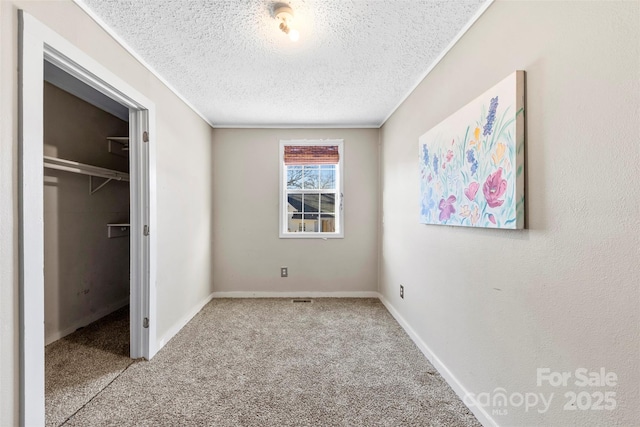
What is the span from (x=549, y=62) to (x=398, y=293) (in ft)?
7.60

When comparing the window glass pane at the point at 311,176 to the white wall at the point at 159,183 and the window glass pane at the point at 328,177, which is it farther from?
the white wall at the point at 159,183

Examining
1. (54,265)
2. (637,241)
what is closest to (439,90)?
(637,241)

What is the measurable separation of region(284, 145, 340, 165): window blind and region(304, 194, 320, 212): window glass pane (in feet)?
1.48

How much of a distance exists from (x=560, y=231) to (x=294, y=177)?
3.02 metres

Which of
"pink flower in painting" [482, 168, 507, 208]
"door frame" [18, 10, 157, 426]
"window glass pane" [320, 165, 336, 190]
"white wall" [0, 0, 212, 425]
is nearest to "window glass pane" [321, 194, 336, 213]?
"window glass pane" [320, 165, 336, 190]

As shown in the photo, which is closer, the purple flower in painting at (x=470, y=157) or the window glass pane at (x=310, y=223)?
the purple flower in painting at (x=470, y=157)

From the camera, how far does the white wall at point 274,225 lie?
144 inches

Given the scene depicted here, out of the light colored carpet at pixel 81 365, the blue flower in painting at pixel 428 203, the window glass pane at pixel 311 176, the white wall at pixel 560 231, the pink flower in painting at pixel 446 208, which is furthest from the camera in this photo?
the window glass pane at pixel 311 176

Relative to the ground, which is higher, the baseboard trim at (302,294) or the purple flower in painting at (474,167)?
the purple flower in painting at (474,167)

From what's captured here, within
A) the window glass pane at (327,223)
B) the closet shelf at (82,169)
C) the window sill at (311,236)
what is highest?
the closet shelf at (82,169)

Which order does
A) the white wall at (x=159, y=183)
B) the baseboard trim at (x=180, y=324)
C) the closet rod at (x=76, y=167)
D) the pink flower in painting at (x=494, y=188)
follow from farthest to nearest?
1. the baseboard trim at (x=180, y=324)
2. the closet rod at (x=76, y=167)
3. the pink flower in painting at (x=494, y=188)
4. the white wall at (x=159, y=183)

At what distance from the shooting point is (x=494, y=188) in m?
1.39
